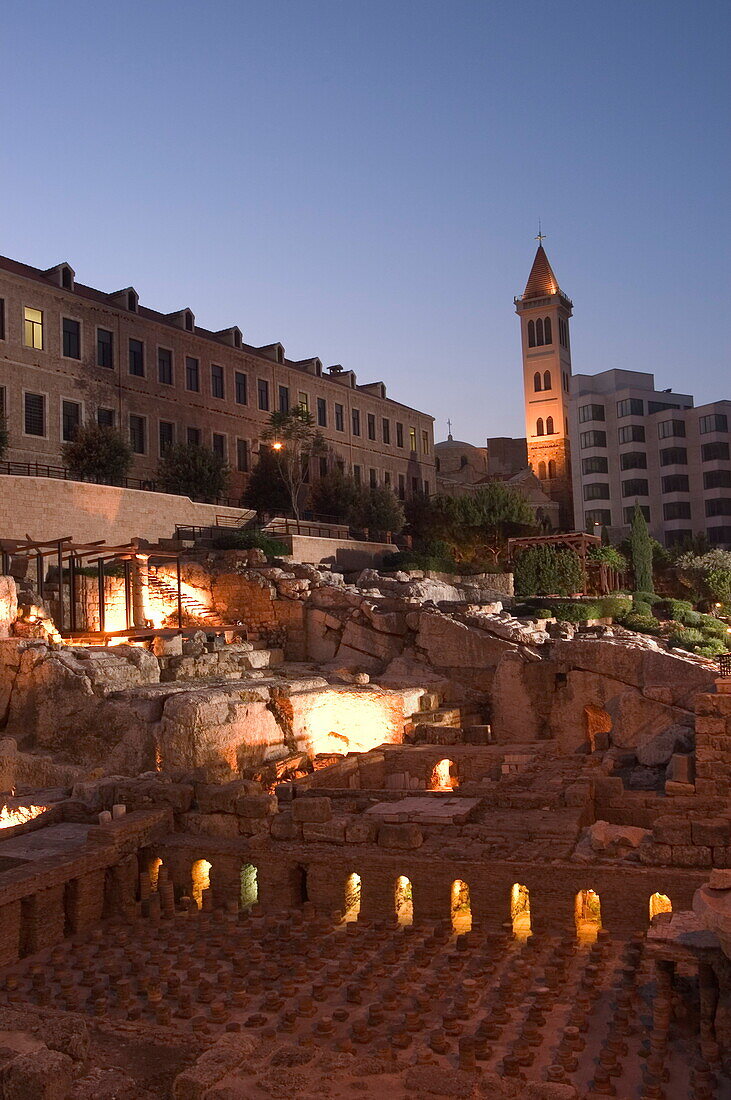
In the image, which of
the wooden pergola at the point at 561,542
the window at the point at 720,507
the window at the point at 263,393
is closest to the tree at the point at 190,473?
the window at the point at 263,393

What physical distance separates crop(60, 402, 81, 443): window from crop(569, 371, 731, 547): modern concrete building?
3802cm

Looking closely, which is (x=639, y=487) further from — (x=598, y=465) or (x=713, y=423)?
(x=713, y=423)

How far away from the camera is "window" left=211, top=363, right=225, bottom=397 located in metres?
49.7

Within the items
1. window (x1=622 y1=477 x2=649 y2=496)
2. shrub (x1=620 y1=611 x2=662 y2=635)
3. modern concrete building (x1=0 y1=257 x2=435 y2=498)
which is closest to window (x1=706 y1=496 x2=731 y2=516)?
window (x1=622 y1=477 x2=649 y2=496)

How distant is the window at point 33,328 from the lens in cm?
3969

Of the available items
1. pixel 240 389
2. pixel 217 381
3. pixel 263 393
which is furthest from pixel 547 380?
pixel 217 381

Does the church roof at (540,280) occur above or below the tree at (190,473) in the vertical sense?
above

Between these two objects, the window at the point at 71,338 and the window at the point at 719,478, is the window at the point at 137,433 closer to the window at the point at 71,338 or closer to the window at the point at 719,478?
the window at the point at 71,338

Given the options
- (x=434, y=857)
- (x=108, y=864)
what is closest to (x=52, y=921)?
(x=108, y=864)

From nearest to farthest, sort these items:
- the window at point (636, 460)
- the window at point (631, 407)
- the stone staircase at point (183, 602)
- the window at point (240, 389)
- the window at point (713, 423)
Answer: the stone staircase at point (183, 602) → the window at point (240, 389) → the window at point (713, 423) → the window at point (636, 460) → the window at point (631, 407)

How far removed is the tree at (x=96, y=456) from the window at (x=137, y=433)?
4.53 metres

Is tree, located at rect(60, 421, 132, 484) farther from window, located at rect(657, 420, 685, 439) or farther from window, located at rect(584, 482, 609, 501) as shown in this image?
window, located at rect(657, 420, 685, 439)

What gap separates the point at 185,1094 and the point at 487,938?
559 cm

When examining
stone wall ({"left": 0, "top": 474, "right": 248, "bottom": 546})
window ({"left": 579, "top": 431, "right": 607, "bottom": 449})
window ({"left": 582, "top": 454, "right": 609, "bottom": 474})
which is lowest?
stone wall ({"left": 0, "top": 474, "right": 248, "bottom": 546})
